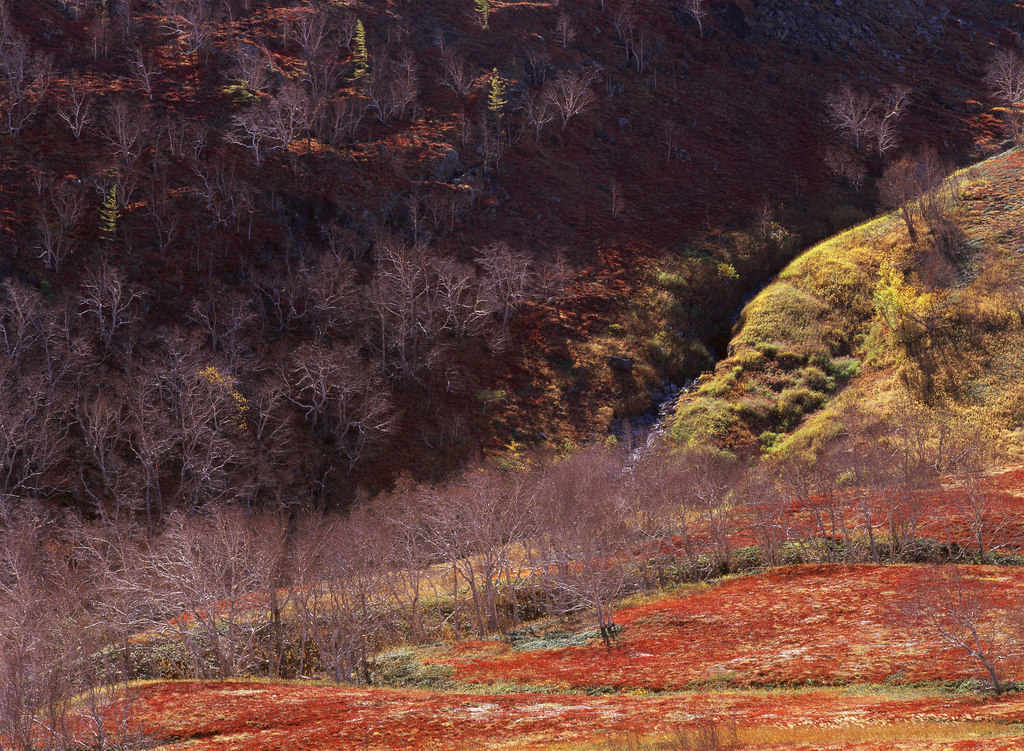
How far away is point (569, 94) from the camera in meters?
110

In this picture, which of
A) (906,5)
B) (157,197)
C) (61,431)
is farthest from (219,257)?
(906,5)

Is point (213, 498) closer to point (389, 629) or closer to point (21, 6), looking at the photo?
point (389, 629)

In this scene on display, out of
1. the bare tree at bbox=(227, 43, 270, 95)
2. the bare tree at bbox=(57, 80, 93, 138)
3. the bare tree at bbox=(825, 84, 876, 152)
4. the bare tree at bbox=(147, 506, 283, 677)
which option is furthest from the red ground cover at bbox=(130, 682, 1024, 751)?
the bare tree at bbox=(825, 84, 876, 152)

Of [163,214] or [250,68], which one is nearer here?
[163,214]

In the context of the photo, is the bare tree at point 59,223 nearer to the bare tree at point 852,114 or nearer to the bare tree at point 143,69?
the bare tree at point 143,69

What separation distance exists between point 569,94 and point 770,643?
3708 inches

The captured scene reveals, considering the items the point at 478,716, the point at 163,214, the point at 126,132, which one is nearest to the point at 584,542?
the point at 478,716

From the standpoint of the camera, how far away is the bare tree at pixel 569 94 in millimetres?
109875

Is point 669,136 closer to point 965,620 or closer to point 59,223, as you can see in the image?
point 59,223

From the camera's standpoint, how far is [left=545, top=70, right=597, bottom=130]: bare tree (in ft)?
360

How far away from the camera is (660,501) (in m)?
51.6

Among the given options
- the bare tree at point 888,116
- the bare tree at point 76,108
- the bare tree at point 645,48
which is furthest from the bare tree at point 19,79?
the bare tree at point 888,116

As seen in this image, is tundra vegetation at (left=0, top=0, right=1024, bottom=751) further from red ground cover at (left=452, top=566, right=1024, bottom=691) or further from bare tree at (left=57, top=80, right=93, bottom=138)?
bare tree at (left=57, top=80, right=93, bottom=138)

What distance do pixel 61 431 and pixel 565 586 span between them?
42.9 metres
